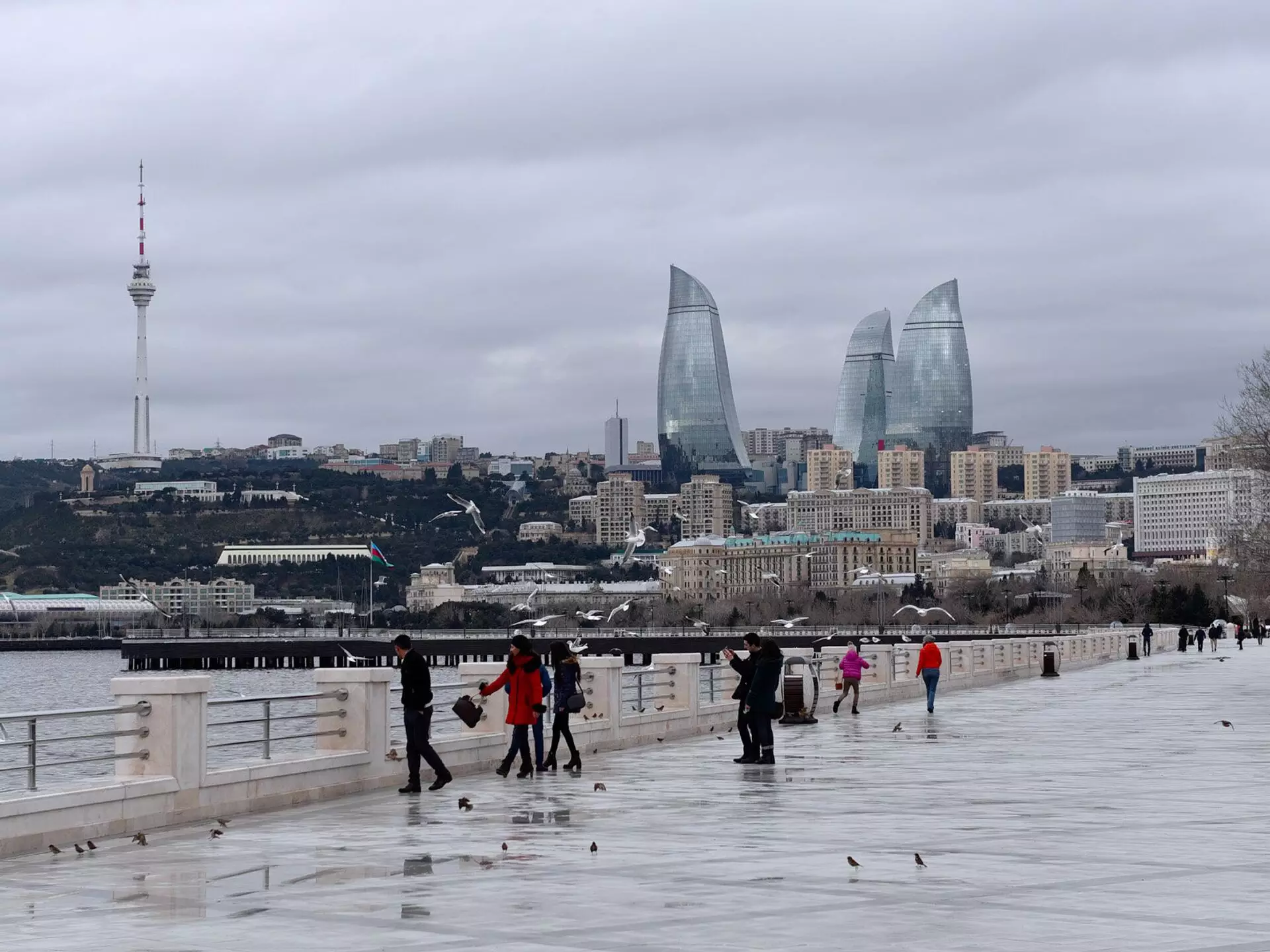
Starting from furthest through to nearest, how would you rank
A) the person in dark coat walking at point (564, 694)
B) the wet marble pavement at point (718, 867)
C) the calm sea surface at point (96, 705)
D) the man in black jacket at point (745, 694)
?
the calm sea surface at point (96, 705), the man in black jacket at point (745, 694), the person in dark coat walking at point (564, 694), the wet marble pavement at point (718, 867)

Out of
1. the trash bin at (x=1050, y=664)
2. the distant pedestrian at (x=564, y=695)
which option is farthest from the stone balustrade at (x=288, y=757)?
the trash bin at (x=1050, y=664)

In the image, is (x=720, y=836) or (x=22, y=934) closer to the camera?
(x=22, y=934)

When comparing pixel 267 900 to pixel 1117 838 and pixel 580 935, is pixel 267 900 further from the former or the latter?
pixel 1117 838

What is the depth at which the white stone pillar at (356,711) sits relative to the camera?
20.8 meters

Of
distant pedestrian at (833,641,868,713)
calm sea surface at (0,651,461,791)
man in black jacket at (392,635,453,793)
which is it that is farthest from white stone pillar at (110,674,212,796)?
distant pedestrian at (833,641,868,713)

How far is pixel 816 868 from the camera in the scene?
14.1m

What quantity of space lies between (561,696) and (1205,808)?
26.1 feet

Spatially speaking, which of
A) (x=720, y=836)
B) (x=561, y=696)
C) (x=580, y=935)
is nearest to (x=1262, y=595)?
(x=561, y=696)

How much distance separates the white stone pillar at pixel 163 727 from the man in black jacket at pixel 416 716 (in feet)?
9.48

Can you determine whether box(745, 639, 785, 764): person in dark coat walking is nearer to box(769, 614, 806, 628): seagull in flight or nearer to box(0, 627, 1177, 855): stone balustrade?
box(0, 627, 1177, 855): stone balustrade

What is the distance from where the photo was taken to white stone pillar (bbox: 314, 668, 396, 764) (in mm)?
20844

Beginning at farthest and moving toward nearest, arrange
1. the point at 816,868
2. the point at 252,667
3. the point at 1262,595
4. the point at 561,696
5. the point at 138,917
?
the point at 252,667 < the point at 1262,595 < the point at 561,696 < the point at 816,868 < the point at 138,917

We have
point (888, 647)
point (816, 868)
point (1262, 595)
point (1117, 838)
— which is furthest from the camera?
point (1262, 595)

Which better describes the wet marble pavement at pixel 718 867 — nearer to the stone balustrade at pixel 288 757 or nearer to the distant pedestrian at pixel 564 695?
the stone balustrade at pixel 288 757
